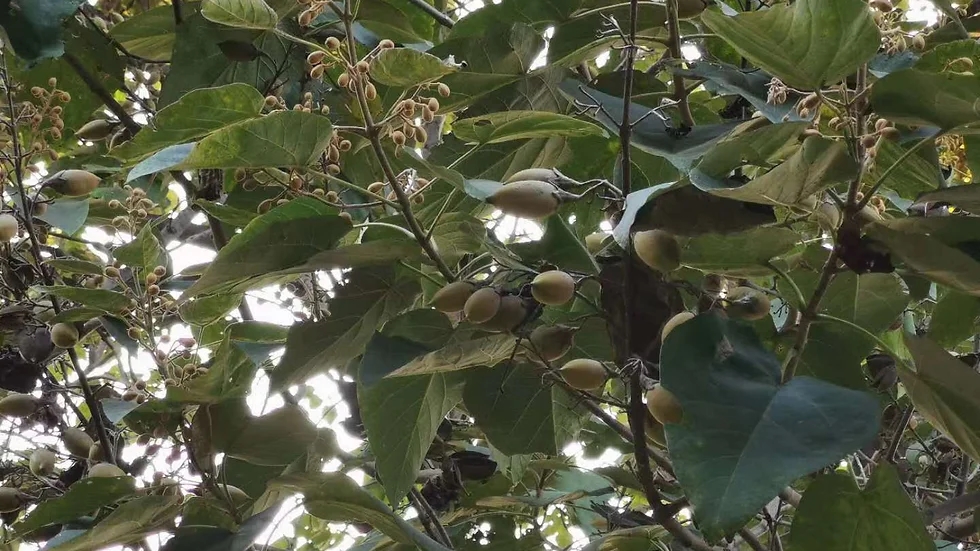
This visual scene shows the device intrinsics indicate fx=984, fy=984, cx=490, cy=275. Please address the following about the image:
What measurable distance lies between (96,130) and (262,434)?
696 mm

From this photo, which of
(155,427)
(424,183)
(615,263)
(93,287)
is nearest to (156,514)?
(155,427)

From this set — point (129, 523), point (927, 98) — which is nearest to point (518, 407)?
point (129, 523)

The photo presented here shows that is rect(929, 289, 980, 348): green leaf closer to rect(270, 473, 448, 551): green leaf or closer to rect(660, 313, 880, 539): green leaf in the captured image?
rect(660, 313, 880, 539): green leaf

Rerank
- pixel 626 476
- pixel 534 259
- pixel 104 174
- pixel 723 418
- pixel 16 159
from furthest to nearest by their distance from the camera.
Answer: pixel 104 174 < pixel 626 476 < pixel 16 159 < pixel 534 259 < pixel 723 418

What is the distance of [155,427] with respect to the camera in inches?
44.2

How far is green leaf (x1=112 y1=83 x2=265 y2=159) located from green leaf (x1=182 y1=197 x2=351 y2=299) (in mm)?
98

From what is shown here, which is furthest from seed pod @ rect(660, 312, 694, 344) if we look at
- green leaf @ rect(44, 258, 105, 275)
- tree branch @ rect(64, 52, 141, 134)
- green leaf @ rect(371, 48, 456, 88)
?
tree branch @ rect(64, 52, 141, 134)

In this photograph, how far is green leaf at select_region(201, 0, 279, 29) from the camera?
0.91 meters

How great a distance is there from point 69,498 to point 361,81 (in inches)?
23.3

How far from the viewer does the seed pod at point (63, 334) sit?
1292 millimetres

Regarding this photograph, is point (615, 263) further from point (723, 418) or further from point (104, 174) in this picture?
point (104, 174)

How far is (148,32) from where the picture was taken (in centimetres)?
149

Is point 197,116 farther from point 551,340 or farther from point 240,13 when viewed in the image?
point 551,340

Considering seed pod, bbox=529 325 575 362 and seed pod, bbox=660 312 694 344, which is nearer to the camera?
seed pod, bbox=660 312 694 344
